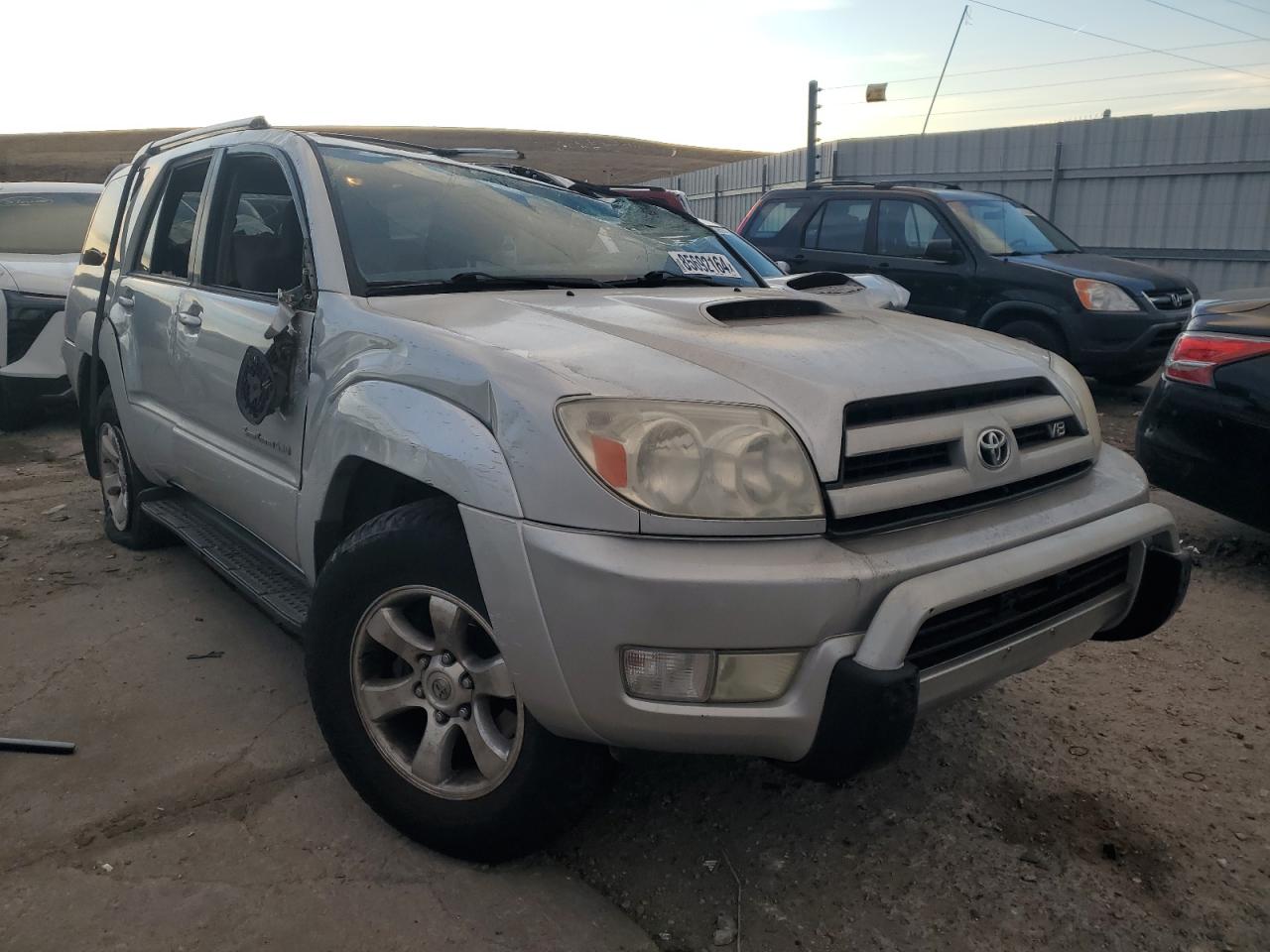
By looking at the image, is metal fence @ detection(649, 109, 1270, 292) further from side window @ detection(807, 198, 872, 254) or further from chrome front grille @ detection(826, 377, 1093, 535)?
chrome front grille @ detection(826, 377, 1093, 535)

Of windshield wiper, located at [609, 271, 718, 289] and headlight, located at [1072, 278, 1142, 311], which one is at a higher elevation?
windshield wiper, located at [609, 271, 718, 289]

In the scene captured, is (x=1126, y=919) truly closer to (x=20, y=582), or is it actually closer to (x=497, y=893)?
(x=497, y=893)

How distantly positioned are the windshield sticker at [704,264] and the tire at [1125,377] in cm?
530

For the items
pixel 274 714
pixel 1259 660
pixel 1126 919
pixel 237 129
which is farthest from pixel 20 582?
pixel 1259 660

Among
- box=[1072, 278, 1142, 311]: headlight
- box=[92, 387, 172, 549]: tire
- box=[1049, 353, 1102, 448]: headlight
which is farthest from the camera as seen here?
box=[1072, 278, 1142, 311]: headlight

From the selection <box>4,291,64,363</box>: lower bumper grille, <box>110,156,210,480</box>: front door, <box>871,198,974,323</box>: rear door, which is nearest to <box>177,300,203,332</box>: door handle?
<box>110,156,210,480</box>: front door

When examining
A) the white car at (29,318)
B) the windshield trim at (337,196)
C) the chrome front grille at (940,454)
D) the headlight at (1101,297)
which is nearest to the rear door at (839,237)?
the headlight at (1101,297)

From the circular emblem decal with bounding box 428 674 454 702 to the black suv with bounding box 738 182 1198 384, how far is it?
21.3 feet

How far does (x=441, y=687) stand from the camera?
2232 mm

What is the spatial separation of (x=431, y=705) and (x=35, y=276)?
20.9ft

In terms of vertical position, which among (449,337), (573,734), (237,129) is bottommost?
(573,734)

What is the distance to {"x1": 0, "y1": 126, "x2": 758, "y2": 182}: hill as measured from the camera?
4728 centimetres

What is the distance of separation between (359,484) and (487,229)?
3.01 feet

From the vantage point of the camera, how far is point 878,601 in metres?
1.89
